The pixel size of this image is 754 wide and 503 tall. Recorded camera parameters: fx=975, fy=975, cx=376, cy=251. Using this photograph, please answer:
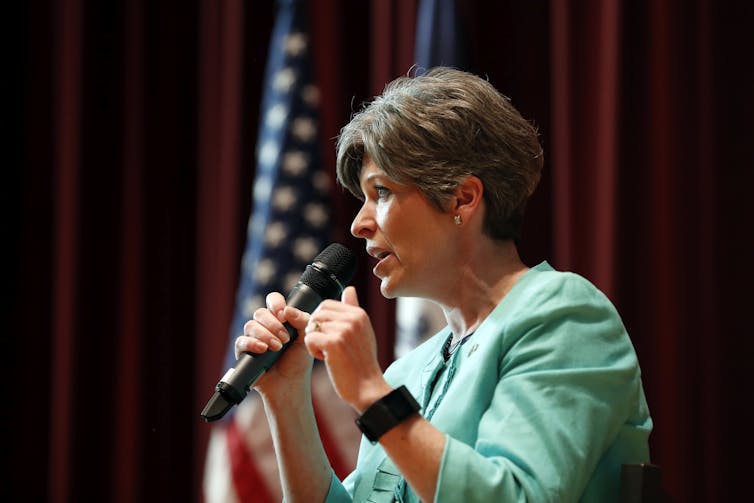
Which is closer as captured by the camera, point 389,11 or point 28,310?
point 389,11

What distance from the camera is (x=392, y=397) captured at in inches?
52.1

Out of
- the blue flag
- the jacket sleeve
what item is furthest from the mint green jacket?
the blue flag

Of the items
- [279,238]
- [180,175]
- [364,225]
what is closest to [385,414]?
[364,225]

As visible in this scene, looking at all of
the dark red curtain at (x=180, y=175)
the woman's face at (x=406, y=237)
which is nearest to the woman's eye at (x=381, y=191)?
the woman's face at (x=406, y=237)

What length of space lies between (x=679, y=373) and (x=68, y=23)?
2.23m

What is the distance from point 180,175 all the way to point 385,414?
2044 mm

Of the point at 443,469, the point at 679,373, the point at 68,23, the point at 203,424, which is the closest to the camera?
the point at 443,469

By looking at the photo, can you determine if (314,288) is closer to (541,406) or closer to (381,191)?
(381,191)

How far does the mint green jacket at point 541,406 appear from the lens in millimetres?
1292

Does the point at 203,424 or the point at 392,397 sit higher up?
the point at 392,397

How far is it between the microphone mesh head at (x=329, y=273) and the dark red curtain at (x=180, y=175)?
116 centimetres

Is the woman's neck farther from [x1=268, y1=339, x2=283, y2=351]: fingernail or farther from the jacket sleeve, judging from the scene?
[x1=268, y1=339, x2=283, y2=351]: fingernail

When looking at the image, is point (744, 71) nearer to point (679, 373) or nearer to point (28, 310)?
point (679, 373)

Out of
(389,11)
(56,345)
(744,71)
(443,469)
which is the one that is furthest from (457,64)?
(443,469)
